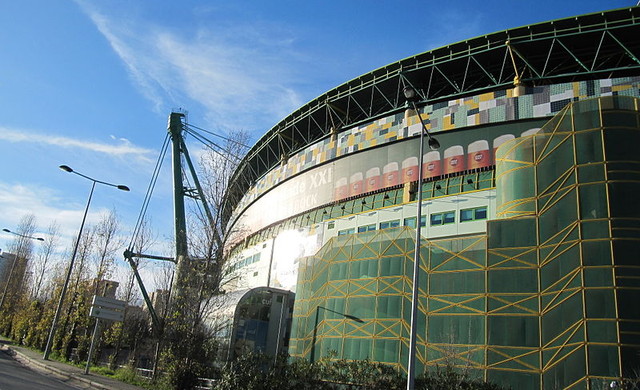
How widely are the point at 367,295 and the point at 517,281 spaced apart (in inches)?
354

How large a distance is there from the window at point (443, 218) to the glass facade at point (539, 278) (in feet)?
22.9

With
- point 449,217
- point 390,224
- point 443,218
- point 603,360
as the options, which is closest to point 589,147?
point 603,360

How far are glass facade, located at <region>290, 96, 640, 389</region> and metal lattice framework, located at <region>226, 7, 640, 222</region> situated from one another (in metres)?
11.2

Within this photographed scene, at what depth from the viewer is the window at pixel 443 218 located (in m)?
33.7

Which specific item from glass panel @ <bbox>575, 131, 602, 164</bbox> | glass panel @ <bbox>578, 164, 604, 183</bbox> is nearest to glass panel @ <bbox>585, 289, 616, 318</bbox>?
glass panel @ <bbox>578, 164, 604, 183</bbox>

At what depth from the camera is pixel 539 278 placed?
21625mm

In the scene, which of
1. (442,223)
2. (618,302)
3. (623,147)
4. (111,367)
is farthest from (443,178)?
(111,367)

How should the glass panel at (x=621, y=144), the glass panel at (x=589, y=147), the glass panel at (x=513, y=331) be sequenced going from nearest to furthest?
the glass panel at (x=621, y=144) → the glass panel at (x=513, y=331) → the glass panel at (x=589, y=147)

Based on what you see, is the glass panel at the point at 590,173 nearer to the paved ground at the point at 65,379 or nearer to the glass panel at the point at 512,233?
the glass panel at the point at 512,233

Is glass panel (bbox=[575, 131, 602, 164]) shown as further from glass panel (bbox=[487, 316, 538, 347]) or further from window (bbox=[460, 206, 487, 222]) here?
window (bbox=[460, 206, 487, 222])

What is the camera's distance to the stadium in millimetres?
19750

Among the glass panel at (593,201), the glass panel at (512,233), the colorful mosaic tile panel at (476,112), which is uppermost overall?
the colorful mosaic tile panel at (476,112)

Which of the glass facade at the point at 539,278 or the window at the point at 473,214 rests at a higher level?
the window at the point at 473,214

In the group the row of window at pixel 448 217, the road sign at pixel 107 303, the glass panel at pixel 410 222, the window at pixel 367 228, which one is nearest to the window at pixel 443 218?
the row of window at pixel 448 217
